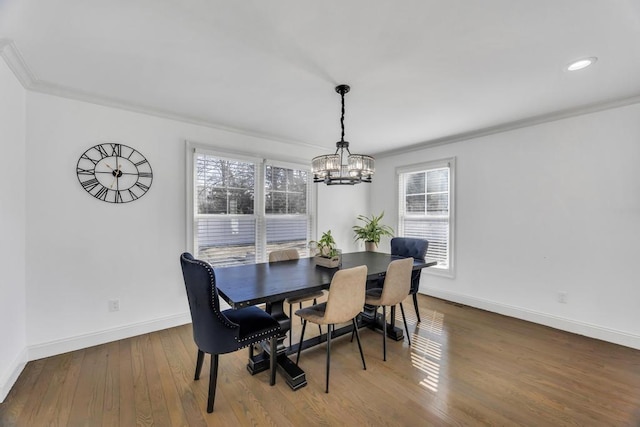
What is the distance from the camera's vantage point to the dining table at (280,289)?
1.89m

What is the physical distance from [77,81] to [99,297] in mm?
2046

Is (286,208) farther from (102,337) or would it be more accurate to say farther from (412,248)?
(102,337)

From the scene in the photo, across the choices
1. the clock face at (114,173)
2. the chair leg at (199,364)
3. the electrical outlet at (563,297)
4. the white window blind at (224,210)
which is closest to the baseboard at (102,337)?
the white window blind at (224,210)

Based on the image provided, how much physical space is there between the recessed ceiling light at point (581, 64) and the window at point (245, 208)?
10.6ft

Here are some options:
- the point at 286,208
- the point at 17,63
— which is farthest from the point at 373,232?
the point at 17,63

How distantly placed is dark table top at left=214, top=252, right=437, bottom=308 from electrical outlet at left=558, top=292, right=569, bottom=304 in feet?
5.41

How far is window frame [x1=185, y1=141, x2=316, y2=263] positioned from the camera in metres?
3.30

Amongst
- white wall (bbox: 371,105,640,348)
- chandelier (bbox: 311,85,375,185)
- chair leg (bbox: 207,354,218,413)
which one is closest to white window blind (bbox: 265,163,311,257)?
chandelier (bbox: 311,85,375,185)

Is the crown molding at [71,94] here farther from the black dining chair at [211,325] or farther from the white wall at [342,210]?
the black dining chair at [211,325]

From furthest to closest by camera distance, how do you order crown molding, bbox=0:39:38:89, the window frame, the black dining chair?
1. the window frame
2. crown molding, bbox=0:39:38:89
3. the black dining chair

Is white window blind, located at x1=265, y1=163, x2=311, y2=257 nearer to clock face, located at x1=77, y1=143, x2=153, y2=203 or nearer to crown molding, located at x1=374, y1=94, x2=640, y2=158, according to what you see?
clock face, located at x1=77, y1=143, x2=153, y2=203

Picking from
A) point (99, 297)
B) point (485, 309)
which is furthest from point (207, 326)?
point (485, 309)

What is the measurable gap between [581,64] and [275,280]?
294cm

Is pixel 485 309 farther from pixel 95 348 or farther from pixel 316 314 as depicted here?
pixel 95 348
